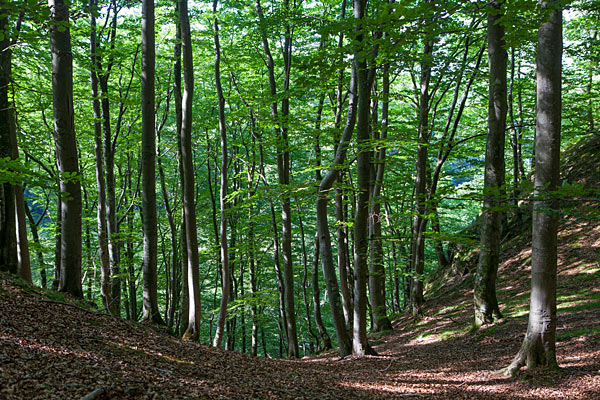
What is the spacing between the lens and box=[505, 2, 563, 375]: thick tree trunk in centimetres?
580

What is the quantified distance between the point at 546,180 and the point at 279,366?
5925 millimetres

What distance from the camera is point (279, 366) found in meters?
8.41

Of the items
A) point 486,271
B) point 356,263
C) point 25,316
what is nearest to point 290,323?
point 356,263

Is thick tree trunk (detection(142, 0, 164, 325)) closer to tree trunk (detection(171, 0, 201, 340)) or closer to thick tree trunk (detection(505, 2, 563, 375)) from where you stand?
tree trunk (detection(171, 0, 201, 340))

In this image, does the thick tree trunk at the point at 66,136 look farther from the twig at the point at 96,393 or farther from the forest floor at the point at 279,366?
the twig at the point at 96,393

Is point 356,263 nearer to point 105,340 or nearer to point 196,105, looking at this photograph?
point 105,340

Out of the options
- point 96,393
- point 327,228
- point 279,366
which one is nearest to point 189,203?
point 327,228

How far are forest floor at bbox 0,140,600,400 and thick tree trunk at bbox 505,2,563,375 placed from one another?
458 millimetres

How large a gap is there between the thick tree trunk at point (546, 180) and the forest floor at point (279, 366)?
458mm

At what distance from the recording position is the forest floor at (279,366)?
4.21 metres

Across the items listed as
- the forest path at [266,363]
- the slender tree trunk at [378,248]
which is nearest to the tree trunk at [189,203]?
the forest path at [266,363]

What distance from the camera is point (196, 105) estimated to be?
737 inches

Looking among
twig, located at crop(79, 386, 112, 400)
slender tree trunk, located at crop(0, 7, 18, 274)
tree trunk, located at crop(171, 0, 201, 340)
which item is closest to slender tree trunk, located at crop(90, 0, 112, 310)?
tree trunk, located at crop(171, 0, 201, 340)

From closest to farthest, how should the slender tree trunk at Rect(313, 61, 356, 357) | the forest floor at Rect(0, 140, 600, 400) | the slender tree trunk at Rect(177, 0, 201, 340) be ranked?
the forest floor at Rect(0, 140, 600, 400), the slender tree trunk at Rect(313, 61, 356, 357), the slender tree trunk at Rect(177, 0, 201, 340)
